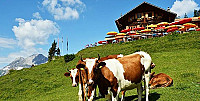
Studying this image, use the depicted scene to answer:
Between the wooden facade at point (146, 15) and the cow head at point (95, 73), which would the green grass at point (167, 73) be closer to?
the cow head at point (95, 73)

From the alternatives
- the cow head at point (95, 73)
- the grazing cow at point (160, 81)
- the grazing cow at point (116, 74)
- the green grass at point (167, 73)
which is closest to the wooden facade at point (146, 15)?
the green grass at point (167, 73)

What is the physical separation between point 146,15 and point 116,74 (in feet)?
140

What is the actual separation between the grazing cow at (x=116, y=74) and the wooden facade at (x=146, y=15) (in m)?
40.6

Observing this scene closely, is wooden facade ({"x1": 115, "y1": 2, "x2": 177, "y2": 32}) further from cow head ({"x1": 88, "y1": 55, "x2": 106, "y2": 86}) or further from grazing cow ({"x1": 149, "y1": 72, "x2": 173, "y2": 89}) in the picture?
cow head ({"x1": 88, "y1": 55, "x2": 106, "y2": 86})

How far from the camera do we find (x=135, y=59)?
7137 millimetres

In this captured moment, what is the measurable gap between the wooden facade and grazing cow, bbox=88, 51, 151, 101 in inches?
1598

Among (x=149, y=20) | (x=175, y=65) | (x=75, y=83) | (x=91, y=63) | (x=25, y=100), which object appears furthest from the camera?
(x=149, y=20)

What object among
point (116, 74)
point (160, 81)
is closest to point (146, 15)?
point (160, 81)

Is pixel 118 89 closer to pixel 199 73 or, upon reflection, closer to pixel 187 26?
pixel 199 73

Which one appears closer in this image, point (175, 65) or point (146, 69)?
point (146, 69)

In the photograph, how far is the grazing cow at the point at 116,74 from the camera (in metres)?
5.93

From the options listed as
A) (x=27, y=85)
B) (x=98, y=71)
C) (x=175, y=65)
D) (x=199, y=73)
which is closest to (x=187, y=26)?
(x=175, y=65)

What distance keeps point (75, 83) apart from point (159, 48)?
65.2ft

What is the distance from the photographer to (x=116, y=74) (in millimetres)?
6160
